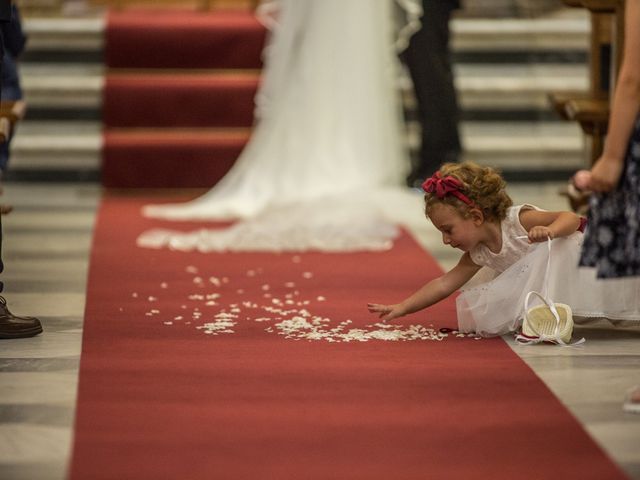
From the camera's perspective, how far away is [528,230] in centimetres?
387

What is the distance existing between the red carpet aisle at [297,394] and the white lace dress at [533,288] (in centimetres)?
10

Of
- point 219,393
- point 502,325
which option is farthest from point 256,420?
point 502,325

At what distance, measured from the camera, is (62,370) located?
3.49 metres

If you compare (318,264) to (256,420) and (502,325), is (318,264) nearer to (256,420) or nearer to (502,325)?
(502,325)

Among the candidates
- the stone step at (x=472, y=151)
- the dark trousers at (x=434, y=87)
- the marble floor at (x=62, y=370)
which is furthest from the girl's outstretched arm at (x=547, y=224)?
the stone step at (x=472, y=151)

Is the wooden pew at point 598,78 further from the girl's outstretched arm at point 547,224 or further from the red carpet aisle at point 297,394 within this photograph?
the red carpet aisle at point 297,394

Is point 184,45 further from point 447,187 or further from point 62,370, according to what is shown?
point 62,370

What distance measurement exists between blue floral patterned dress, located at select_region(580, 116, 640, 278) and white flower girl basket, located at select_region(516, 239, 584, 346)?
0.60 m

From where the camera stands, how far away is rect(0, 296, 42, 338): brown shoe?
3.88 metres

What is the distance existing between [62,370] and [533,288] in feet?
4.29

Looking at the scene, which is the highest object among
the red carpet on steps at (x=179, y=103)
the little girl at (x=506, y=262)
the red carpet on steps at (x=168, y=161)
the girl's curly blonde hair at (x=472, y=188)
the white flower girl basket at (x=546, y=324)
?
the girl's curly blonde hair at (x=472, y=188)

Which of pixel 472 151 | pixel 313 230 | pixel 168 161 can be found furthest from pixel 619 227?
pixel 168 161

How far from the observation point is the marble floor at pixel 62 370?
2.78 meters

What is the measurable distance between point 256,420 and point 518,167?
511cm
